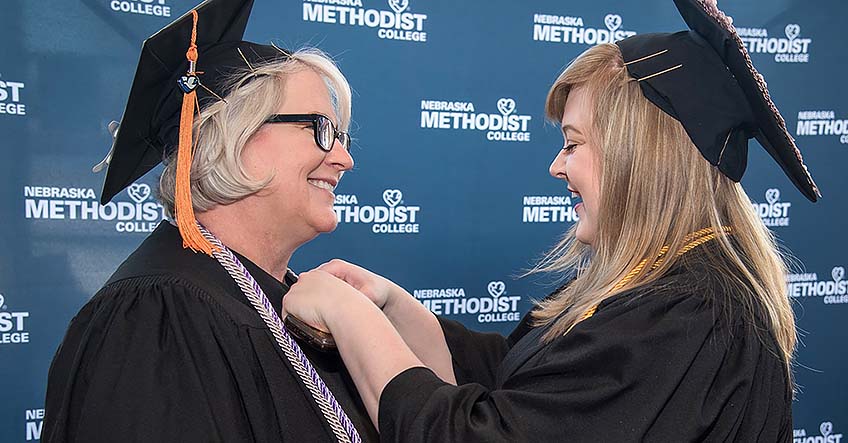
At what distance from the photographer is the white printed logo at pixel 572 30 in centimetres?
324

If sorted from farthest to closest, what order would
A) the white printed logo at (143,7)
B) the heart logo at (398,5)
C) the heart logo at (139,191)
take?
the heart logo at (398,5) < the heart logo at (139,191) < the white printed logo at (143,7)

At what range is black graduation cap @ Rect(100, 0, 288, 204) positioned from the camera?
4.61ft

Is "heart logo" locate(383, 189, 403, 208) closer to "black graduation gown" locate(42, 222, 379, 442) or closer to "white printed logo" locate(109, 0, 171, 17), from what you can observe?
"white printed logo" locate(109, 0, 171, 17)

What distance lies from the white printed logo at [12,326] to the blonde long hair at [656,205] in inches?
87.0

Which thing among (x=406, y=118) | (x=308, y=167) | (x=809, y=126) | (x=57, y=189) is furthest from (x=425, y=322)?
(x=809, y=126)

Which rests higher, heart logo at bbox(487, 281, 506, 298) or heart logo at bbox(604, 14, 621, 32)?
heart logo at bbox(604, 14, 621, 32)

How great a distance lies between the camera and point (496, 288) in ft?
10.9

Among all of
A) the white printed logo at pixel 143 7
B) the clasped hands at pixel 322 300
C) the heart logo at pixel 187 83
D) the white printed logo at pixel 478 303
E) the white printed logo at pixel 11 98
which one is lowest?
the white printed logo at pixel 478 303

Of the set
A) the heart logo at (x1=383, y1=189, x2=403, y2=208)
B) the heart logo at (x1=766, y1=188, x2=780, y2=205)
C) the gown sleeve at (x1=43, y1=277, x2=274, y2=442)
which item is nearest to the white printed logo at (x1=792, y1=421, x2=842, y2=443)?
the heart logo at (x1=766, y1=188, x2=780, y2=205)

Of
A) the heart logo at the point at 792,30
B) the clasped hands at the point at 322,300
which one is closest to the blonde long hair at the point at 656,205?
the clasped hands at the point at 322,300

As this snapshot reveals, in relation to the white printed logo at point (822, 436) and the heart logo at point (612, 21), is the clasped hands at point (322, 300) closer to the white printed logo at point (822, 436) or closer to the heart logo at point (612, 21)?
the heart logo at point (612, 21)

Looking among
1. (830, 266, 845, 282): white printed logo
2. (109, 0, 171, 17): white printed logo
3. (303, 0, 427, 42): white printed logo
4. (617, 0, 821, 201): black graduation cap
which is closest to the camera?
(617, 0, 821, 201): black graduation cap

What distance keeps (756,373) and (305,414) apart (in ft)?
2.70

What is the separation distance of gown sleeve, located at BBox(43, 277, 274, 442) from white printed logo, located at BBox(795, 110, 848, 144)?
3464mm
